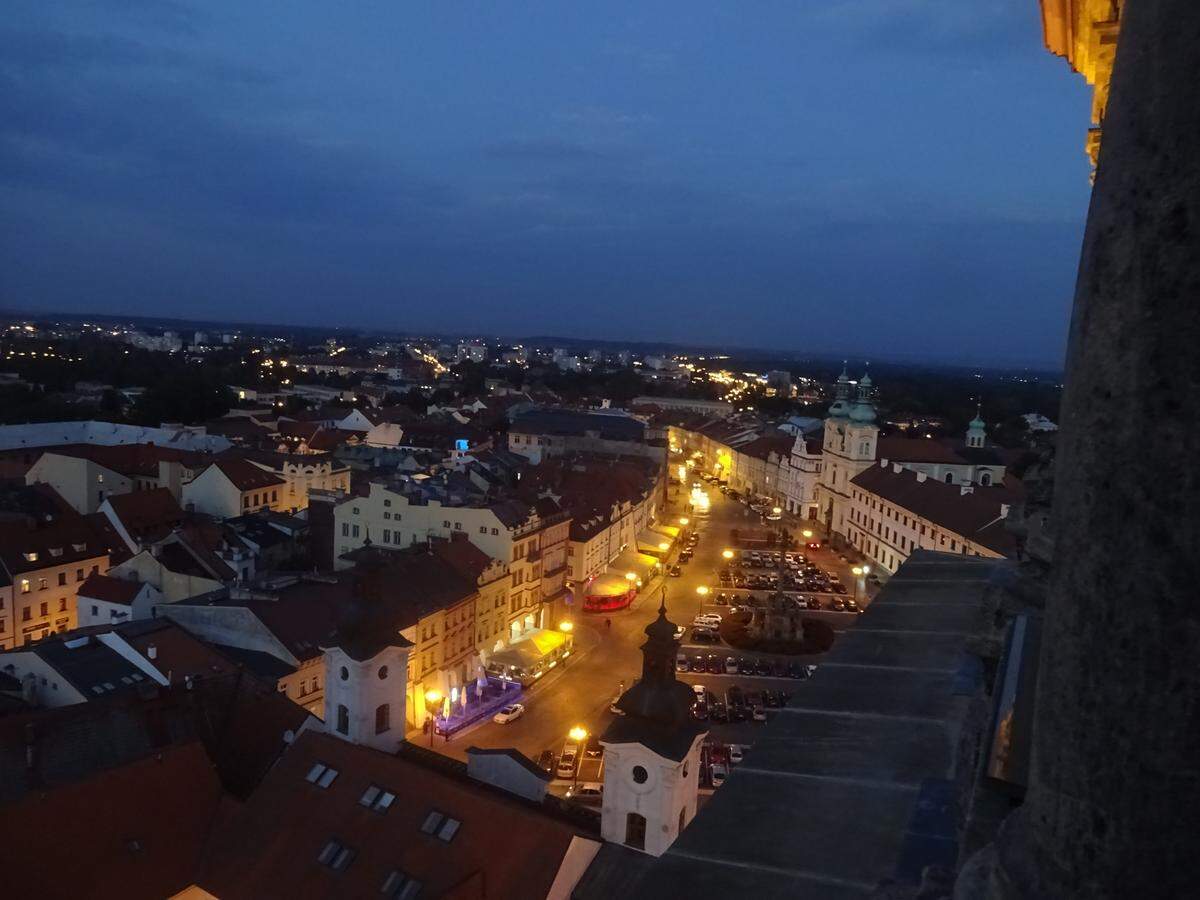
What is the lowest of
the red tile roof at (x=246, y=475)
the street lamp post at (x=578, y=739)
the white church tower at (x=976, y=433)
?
the street lamp post at (x=578, y=739)

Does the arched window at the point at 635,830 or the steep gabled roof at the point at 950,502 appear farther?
the steep gabled roof at the point at 950,502

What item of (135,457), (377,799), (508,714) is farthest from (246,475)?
(377,799)

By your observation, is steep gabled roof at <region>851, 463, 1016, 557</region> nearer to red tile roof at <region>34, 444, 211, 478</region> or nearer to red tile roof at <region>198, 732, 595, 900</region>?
red tile roof at <region>198, 732, 595, 900</region>

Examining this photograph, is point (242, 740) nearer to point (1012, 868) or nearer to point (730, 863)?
point (730, 863)

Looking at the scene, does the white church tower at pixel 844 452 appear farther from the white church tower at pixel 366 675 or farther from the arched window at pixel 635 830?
the arched window at pixel 635 830

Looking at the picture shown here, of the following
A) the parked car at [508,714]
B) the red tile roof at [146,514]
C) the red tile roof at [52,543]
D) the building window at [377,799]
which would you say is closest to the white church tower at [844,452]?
the parked car at [508,714]

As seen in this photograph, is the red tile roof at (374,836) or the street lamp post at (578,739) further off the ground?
the red tile roof at (374,836)

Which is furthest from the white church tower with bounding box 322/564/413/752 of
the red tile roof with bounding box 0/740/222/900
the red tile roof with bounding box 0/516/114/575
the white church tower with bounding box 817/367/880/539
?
the white church tower with bounding box 817/367/880/539
